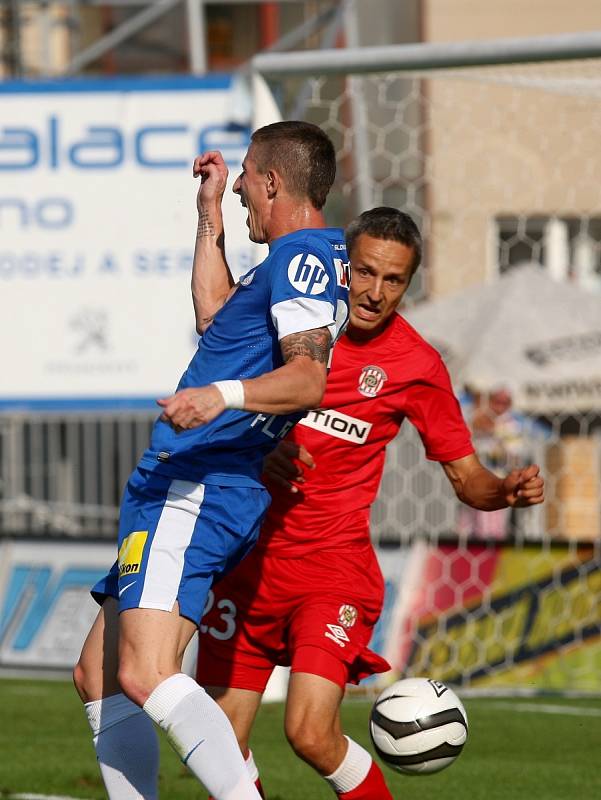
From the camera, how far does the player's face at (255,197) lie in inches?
176

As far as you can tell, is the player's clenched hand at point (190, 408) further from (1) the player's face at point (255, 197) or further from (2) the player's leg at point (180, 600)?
(1) the player's face at point (255, 197)

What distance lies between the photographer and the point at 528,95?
923cm

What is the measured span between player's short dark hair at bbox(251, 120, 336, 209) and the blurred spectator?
23.5 ft

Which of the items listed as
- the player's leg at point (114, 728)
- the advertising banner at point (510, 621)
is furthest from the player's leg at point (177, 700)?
the advertising banner at point (510, 621)

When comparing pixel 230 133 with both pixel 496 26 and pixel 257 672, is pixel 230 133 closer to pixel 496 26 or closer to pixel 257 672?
pixel 257 672

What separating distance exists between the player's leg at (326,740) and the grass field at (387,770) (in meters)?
1.08

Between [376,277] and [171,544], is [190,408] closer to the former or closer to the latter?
[171,544]

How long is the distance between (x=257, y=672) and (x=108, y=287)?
17.6 ft

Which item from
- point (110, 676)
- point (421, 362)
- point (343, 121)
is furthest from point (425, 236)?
point (110, 676)

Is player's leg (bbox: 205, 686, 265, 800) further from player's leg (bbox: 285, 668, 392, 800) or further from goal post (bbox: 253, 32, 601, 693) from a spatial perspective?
goal post (bbox: 253, 32, 601, 693)

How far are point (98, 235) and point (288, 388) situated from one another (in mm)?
6448

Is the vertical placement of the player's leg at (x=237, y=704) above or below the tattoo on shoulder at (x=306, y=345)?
below

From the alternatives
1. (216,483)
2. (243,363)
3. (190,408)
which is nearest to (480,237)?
(243,363)

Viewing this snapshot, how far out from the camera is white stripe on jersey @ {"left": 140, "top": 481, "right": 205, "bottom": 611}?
416 cm
